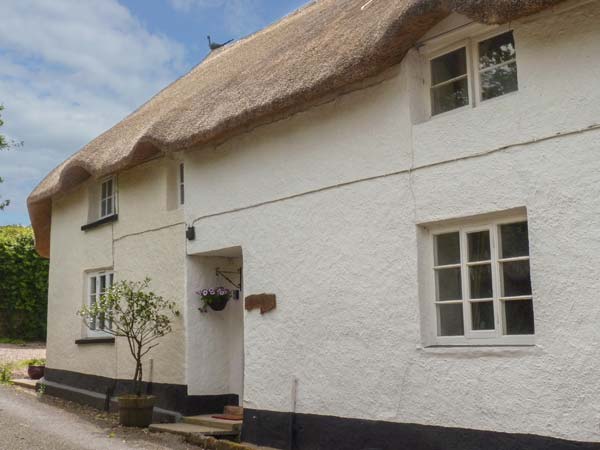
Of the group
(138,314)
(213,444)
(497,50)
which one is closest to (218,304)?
(138,314)

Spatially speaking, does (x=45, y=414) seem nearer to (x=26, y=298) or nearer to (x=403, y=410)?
(x=403, y=410)

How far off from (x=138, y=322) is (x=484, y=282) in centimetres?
550

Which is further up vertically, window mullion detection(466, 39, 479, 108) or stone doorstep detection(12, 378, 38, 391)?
window mullion detection(466, 39, 479, 108)

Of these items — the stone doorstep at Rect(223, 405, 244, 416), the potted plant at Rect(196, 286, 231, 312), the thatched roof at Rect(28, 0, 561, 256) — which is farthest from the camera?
the potted plant at Rect(196, 286, 231, 312)

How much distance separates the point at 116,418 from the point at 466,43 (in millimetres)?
7293

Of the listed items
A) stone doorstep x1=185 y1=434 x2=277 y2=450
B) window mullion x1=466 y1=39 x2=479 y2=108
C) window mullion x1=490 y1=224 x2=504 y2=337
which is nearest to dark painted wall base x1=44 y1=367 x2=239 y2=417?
stone doorstep x1=185 y1=434 x2=277 y2=450

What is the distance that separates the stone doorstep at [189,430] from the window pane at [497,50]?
5056mm

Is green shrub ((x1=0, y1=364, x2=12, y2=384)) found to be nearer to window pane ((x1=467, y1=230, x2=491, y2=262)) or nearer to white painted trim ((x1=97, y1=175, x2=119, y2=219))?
white painted trim ((x1=97, y1=175, x2=119, y2=219))

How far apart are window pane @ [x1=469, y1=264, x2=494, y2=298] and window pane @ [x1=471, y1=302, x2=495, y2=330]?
76mm

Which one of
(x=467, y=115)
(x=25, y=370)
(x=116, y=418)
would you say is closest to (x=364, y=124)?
(x=467, y=115)

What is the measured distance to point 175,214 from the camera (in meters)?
10.5

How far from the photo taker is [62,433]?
952 centimetres

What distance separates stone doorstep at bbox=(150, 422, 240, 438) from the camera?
8.95 metres

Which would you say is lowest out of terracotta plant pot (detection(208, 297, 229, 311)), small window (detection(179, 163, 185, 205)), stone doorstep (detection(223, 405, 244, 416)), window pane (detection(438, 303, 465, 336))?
stone doorstep (detection(223, 405, 244, 416))
